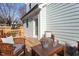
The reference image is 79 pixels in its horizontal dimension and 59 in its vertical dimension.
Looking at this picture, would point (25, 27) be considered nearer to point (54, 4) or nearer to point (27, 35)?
point (27, 35)

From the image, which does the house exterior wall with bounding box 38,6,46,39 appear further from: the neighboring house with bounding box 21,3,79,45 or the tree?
the tree

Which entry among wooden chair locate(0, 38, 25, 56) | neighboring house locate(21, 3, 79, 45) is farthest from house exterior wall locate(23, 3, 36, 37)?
wooden chair locate(0, 38, 25, 56)

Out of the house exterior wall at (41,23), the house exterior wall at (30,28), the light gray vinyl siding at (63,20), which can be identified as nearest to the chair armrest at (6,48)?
the house exterior wall at (30,28)

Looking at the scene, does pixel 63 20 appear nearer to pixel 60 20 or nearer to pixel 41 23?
pixel 60 20

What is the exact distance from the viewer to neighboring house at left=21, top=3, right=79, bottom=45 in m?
3.58

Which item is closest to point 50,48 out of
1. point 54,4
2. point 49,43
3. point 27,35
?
point 49,43

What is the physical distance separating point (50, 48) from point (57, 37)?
184 millimetres

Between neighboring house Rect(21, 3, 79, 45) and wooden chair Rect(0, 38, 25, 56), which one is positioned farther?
wooden chair Rect(0, 38, 25, 56)

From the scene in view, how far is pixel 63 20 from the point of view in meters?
3.66

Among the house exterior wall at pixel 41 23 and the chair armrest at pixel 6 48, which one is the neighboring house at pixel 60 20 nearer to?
the house exterior wall at pixel 41 23

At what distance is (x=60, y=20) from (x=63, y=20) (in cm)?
4

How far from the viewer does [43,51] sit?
3670 millimetres

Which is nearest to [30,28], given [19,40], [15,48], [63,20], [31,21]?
[31,21]

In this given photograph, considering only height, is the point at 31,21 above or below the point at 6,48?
above
